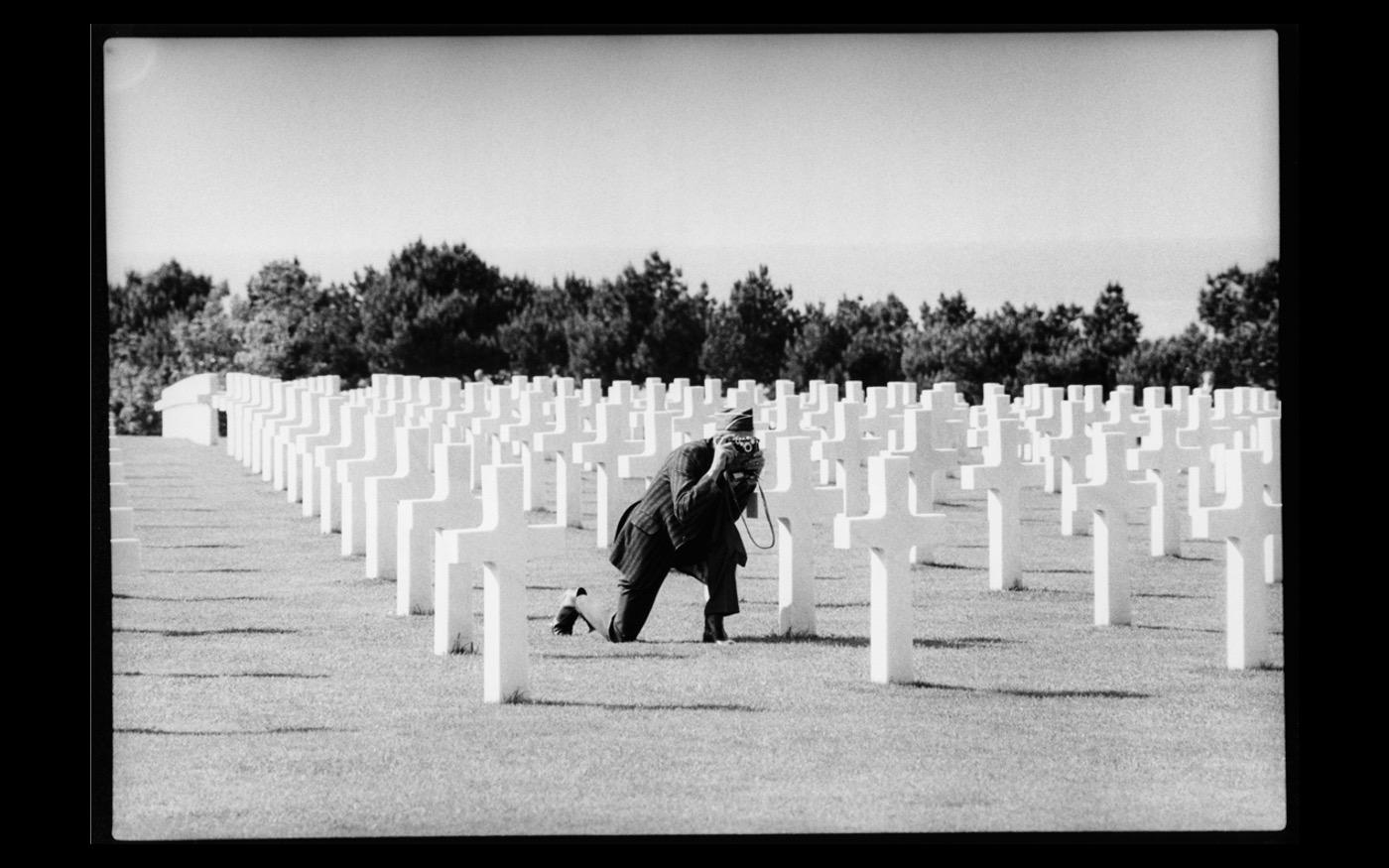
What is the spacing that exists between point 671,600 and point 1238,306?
4062mm

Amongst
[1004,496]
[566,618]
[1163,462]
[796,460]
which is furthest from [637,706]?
[1163,462]

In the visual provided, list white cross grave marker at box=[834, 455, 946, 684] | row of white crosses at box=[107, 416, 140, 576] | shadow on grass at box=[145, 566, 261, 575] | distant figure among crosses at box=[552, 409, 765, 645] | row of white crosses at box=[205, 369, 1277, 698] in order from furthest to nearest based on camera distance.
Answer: shadow on grass at box=[145, 566, 261, 575] < distant figure among crosses at box=[552, 409, 765, 645] < row of white crosses at box=[205, 369, 1277, 698] < white cross grave marker at box=[834, 455, 946, 684] < row of white crosses at box=[107, 416, 140, 576]

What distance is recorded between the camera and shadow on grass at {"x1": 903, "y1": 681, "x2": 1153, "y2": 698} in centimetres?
1070

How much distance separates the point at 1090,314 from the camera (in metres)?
13.9

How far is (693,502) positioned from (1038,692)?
2.20 metres

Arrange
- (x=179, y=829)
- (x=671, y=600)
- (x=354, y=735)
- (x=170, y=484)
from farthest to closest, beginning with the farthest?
(x=170, y=484) < (x=671, y=600) < (x=354, y=735) < (x=179, y=829)

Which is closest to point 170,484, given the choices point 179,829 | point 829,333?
point 829,333

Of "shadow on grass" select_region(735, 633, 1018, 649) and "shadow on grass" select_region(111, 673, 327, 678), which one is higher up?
"shadow on grass" select_region(735, 633, 1018, 649)

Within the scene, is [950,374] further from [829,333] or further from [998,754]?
[998,754]

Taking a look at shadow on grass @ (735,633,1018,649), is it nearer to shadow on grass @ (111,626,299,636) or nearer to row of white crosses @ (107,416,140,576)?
shadow on grass @ (111,626,299,636)

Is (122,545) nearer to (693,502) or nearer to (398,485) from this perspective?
(693,502)

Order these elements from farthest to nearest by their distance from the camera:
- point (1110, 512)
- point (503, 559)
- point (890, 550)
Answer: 1. point (1110, 512)
2. point (890, 550)
3. point (503, 559)

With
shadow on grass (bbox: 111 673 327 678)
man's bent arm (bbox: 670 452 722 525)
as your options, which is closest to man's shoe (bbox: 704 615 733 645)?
man's bent arm (bbox: 670 452 722 525)

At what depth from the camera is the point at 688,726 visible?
1008 cm
